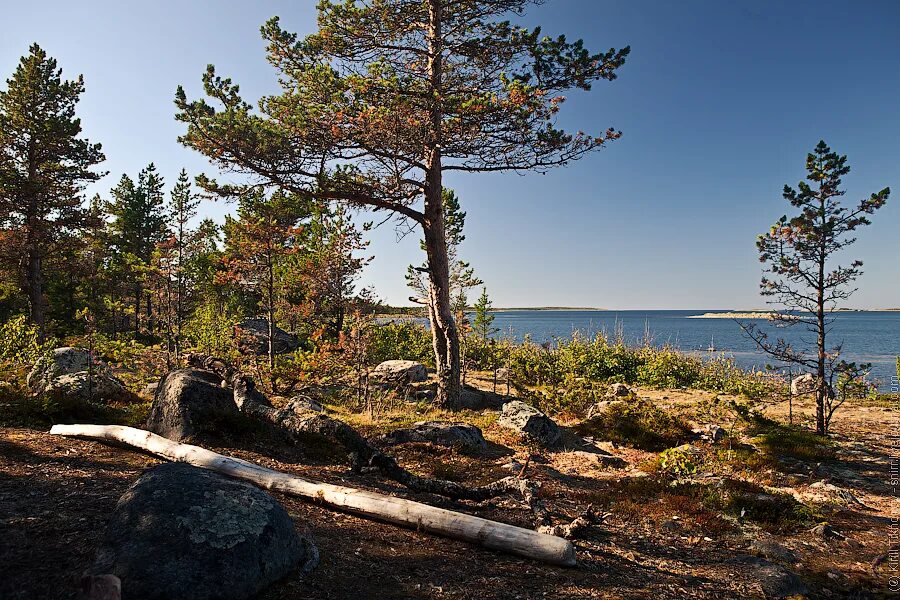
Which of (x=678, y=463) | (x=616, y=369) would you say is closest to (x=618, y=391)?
(x=616, y=369)

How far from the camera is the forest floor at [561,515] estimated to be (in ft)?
11.4

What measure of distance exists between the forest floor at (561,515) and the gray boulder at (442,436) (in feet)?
0.79

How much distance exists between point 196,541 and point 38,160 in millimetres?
28004

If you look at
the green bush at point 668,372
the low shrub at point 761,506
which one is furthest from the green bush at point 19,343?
the green bush at point 668,372

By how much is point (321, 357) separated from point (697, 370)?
15.9 meters

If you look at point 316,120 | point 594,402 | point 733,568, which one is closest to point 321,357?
point 316,120

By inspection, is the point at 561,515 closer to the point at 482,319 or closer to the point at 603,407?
the point at 603,407

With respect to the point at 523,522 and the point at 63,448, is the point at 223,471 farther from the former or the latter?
the point at 523,522

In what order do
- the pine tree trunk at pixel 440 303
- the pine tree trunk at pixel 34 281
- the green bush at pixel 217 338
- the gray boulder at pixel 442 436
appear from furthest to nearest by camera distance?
1. the pine tree trunk at pixel 34 281
2. the pine tree trunk at pixel 440 303
3. the green bush at pixel 217 338
4. the gray boulder at pixel 442 436

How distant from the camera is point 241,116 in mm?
10000

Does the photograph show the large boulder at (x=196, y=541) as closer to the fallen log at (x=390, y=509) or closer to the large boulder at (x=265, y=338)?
the fallen log at (x=390, y=509)

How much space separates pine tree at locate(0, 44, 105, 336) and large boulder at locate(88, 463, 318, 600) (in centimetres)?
2481

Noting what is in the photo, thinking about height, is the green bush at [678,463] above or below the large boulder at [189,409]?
below

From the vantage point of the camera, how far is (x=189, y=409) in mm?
7207
